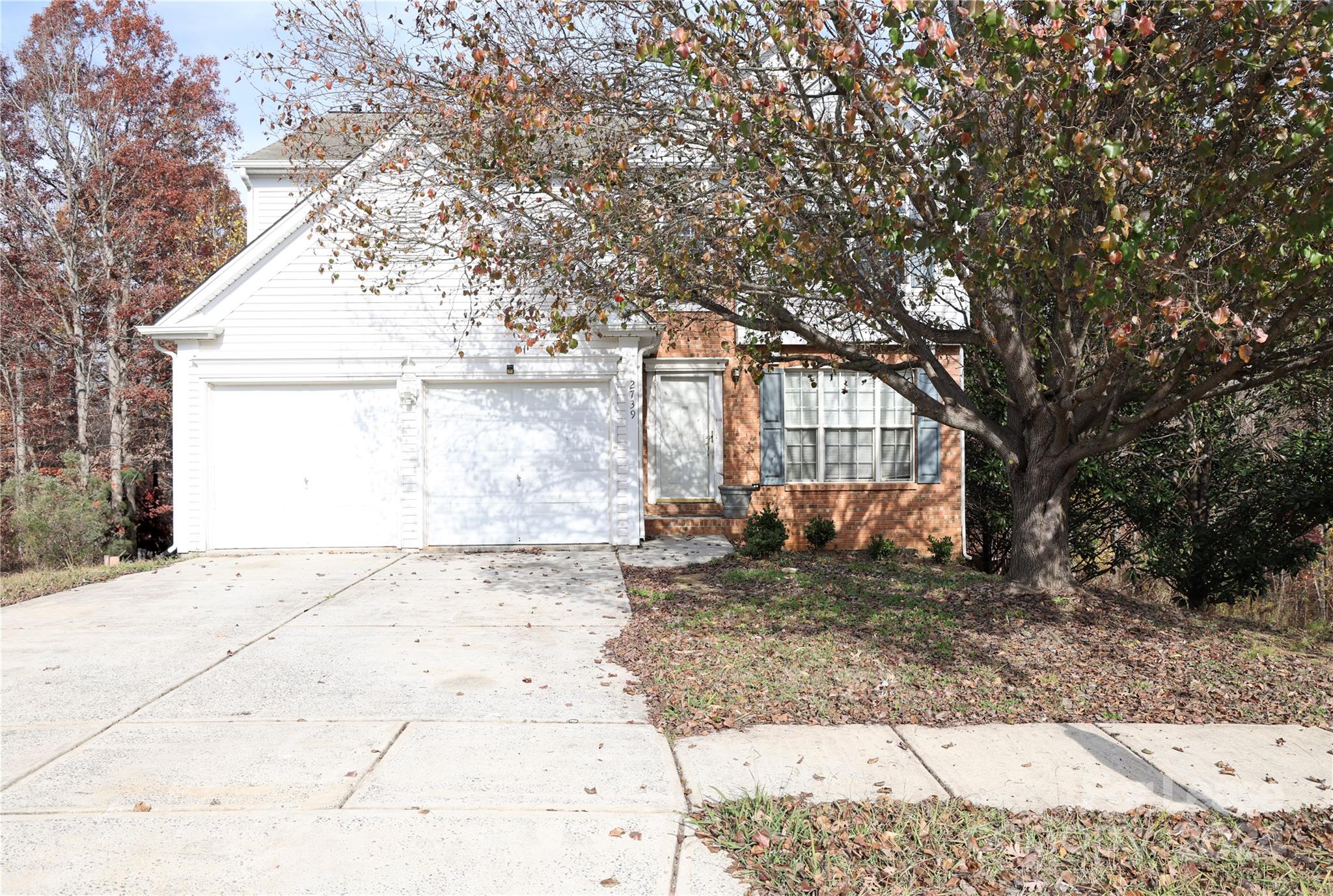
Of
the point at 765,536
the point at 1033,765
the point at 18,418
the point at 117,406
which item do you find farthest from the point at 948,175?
the point at 18,418

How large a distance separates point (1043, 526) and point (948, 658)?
9.56 ft

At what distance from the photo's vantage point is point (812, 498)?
14.4 meters

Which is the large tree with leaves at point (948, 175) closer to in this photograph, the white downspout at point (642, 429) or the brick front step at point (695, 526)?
the white downspout at point (642, 429)

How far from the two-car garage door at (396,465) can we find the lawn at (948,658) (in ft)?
11.2

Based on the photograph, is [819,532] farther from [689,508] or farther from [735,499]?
[689,508]

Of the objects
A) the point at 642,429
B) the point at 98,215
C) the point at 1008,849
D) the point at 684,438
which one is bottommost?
the point at 1008,849

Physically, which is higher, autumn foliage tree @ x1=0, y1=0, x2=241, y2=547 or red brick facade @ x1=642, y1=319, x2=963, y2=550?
autumn foliage tree @ x1=0, y1=0, x2=241, y2=547

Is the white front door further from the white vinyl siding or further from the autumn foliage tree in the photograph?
the autumn foliage tree

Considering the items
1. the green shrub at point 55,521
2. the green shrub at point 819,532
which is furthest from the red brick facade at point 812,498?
the green shrub at point 55,521

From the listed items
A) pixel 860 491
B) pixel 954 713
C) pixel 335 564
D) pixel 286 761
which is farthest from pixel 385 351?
pixel 954 713

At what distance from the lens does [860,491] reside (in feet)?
47.4

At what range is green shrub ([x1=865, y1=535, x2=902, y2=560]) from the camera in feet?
44.5

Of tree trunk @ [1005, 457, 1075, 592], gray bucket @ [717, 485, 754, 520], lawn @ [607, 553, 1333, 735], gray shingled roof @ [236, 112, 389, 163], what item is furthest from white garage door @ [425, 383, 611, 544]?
tree trunk @ [1005, 457, 1075, 592]

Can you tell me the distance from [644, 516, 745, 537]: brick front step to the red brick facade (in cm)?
1
